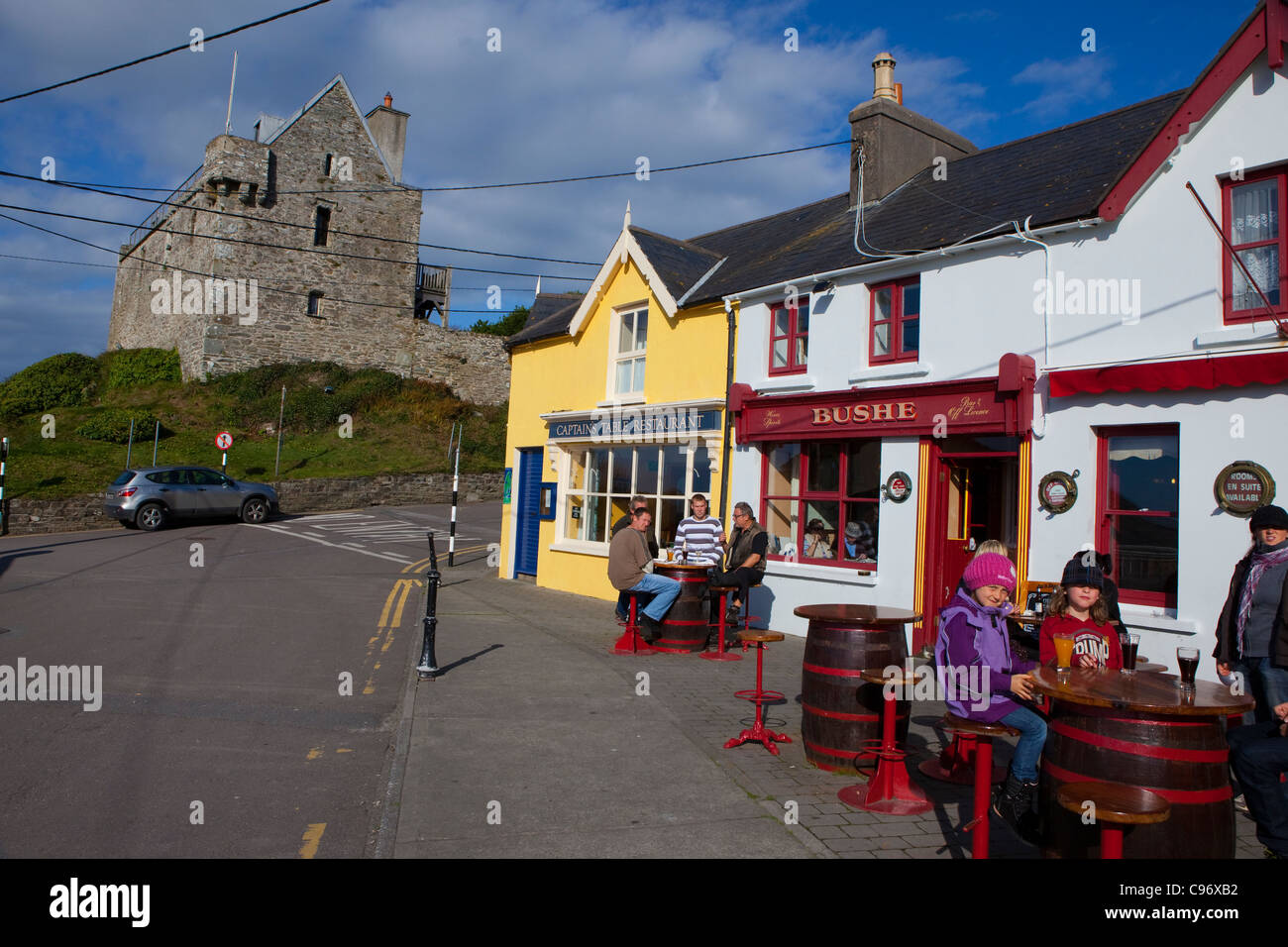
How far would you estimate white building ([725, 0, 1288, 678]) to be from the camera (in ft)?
27.2

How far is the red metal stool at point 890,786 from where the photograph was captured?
5469mm

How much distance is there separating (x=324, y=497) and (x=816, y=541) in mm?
23915

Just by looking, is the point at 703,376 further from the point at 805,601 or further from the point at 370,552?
the point at 370,552

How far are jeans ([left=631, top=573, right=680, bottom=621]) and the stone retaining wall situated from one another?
2065 centimetres

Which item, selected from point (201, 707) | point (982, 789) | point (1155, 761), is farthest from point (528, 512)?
point (1155, 761)

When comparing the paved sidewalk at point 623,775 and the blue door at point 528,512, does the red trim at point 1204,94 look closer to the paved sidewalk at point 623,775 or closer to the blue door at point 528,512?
the paved sidewalk at point 623,775

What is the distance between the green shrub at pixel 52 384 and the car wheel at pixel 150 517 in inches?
546

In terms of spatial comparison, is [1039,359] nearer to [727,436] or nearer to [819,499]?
[819,499]

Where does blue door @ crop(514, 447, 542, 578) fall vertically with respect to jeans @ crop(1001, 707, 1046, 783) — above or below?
above

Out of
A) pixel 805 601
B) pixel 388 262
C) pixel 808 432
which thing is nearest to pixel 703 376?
pixel 808 432

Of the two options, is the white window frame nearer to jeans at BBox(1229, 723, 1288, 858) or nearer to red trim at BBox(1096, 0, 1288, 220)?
red trim at BBox(1096, 0, 1288, 220)

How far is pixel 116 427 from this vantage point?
32.5 meters

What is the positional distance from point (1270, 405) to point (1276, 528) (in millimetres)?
2791

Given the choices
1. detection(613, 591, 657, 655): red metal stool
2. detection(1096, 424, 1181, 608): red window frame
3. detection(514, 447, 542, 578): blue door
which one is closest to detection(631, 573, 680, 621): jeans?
detection(613, 591, 657, 655): red metal stool
